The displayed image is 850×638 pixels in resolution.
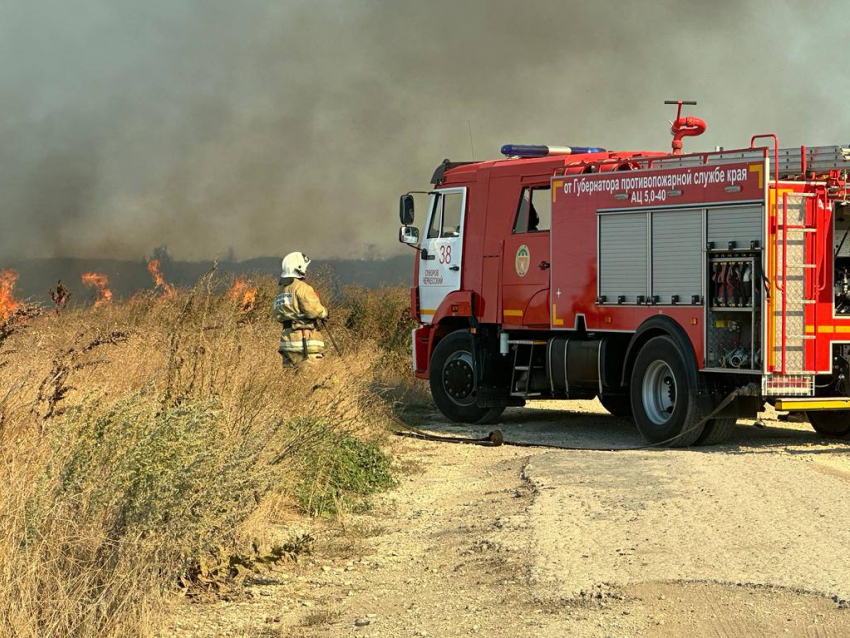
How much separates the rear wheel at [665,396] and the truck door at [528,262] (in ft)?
5.69

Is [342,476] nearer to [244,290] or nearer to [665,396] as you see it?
[665,396]

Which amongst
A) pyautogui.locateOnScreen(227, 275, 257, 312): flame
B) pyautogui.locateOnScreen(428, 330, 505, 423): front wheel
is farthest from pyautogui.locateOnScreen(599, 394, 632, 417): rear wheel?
pyautogui.locateOnScreen(227, 275, 257, 312): flame

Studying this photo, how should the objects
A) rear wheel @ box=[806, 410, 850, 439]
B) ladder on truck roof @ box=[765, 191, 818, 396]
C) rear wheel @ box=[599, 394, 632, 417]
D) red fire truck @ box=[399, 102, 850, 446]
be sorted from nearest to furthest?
1. ladder on truck roof @ box=[765, 191, 818, 396]
2. red fire truck @ box=[399, 102, 850, 446]
3. rear wheel @ box=[806, 410, 850, 439]
4. rear wheel @ box=[599, 394, 632, 417]

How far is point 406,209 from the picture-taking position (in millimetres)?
15820

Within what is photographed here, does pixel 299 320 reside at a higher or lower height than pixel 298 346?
higher

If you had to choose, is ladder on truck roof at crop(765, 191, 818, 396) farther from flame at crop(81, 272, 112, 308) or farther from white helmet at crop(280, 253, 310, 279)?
flame at crop(81, 272, 112, 308)

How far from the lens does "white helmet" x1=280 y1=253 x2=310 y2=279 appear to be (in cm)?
1398

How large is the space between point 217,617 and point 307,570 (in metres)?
1.08

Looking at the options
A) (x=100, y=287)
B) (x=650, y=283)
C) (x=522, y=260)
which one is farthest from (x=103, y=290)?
(x=650, y=283)

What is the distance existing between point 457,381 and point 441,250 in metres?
1.65

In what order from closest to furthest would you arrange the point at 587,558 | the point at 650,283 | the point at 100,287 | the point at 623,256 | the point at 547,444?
the point at 587,558, the point at 650,283, the point at 623,256, the point at 547,444, the point at 100,287

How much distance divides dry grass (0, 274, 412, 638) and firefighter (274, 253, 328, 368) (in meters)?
1.53

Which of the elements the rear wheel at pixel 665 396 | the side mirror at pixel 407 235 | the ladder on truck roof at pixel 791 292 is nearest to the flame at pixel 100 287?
the side mirror at pixel 407 235

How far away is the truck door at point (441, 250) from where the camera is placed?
1567 cm
